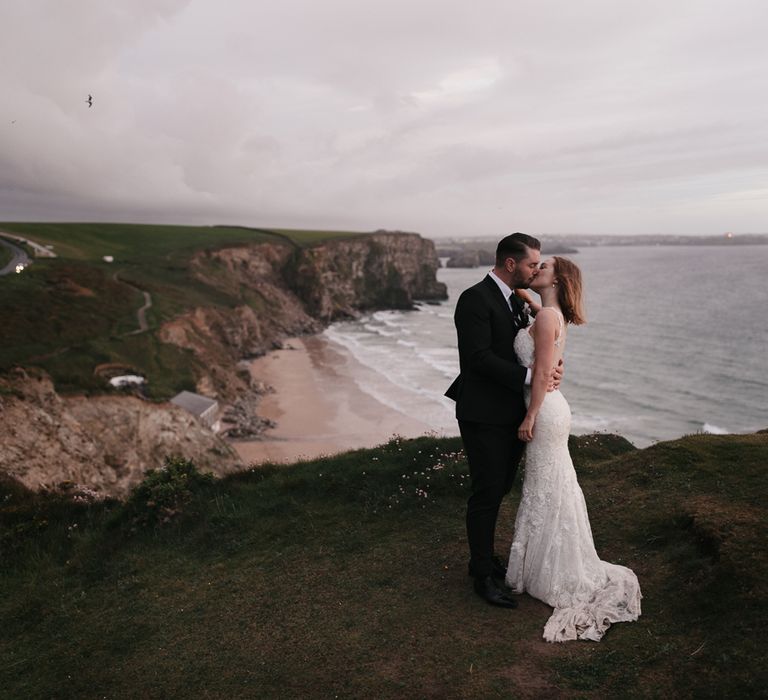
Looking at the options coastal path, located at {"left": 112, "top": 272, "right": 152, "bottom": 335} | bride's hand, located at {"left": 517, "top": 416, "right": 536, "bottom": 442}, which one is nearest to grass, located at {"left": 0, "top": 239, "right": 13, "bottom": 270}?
coastal path, located at {"left": 112, "top": 272, "right": 152, "bottom": 335}

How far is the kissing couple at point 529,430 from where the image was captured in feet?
20.4

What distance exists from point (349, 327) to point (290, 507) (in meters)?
84.0

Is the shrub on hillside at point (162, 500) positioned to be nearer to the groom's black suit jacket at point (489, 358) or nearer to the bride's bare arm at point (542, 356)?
the groom's black suit jacket at point (489, 358)

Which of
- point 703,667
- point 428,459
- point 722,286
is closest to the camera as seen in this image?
point 703,667

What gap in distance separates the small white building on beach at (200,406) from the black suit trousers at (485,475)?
31.8m

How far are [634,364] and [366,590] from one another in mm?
58381

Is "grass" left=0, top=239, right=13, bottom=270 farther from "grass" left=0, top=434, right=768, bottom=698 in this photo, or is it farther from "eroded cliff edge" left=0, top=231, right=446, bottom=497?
"grass" left=0, top=434, right=768, bottom=698

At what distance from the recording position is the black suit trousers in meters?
6.52

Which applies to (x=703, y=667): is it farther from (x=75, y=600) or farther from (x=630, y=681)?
(x=75, y=600)

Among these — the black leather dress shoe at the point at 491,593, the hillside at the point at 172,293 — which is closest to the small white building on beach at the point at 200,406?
the hillside at the point at 172,293

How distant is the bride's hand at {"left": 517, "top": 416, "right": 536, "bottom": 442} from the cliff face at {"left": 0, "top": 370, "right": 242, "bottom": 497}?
12.2 metres

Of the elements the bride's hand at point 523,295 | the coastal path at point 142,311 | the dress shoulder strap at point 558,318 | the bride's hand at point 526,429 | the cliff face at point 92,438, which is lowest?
the cliff face at point 92,438

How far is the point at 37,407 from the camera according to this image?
21531mm

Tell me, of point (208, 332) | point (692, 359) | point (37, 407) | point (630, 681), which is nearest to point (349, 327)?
point (208, 332)
